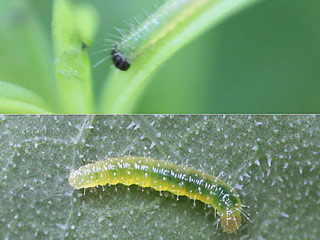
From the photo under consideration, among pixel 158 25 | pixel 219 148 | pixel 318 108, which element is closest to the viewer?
pixel 158 25

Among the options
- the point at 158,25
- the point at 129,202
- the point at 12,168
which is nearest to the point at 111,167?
the point at 129,202

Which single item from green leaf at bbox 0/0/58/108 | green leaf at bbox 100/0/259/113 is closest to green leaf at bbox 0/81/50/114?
green leaf at bbox 0/0/58/108

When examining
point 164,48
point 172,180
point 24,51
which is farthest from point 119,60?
point 172,180

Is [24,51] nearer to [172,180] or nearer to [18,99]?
[18,99]

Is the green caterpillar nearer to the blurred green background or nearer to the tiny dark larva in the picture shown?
the blurred green background

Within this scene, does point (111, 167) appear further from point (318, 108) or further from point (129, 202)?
point (318, 108)

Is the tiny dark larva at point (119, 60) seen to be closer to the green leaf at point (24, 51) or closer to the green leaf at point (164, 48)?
the green leaf at point (164, 48)

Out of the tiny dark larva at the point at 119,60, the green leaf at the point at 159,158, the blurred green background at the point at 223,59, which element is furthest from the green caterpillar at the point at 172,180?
the tiny dark larva at the point at 119,60
